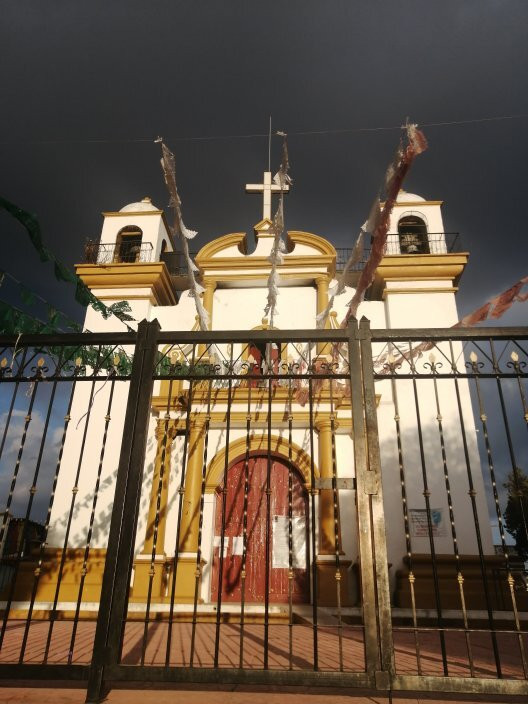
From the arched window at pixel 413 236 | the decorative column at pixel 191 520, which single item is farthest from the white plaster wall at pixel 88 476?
the arched window at pixel 413 236

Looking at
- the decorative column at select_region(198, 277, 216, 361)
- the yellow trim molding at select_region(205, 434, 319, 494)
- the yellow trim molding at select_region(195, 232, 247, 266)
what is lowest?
the yellow trim molding at select_region(205, 434, 319, 494)

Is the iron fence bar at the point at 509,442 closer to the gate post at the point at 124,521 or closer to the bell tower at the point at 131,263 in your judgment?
the gate post at the point at 124,521

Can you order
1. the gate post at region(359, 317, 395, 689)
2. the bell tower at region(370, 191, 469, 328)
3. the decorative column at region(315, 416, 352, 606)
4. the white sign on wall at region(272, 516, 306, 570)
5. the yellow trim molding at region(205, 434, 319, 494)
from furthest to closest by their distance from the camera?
the bell tower at region(370, 191, 469, 328) < the yellow trim molding at region(205, 434, 319, 494) < the white sign on wall at region(272, 516, 306, 570) < the decorative column at region(315, 416, 352, 606) < the gate post at region(359, 317, 395, 689)

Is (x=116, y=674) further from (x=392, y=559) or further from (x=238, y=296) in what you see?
(x=238, y=296)

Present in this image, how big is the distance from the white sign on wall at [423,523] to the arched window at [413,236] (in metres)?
6.63

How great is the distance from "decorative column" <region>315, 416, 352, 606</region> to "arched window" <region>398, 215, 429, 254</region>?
5773 millimetres

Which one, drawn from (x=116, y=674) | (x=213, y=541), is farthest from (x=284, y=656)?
(x=213, y=541)

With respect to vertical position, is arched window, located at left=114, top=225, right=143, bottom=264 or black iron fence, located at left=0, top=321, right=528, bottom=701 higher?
arched window, located at left=114, top=225, right=143, bottom=264

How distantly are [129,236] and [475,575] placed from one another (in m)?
12.0

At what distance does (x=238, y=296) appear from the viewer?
42.1 feet

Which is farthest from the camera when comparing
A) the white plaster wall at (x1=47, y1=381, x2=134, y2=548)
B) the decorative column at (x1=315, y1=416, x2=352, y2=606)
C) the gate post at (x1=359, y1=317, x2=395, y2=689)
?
the white plaster wall at (x1=47, y1=381, x2=134, y2=548)

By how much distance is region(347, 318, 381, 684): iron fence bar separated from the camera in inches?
129

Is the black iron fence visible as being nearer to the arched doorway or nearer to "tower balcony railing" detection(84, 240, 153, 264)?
the arched doorway

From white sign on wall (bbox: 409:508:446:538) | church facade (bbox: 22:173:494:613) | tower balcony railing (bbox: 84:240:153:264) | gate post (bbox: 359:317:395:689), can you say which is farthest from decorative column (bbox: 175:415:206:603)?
tower balcony railing (bbox: 84:240:153:264)
